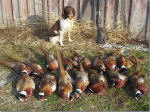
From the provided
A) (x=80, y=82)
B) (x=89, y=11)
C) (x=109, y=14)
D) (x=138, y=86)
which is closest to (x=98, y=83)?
(x=80, y=82)

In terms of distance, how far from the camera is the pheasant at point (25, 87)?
4410 millimetres

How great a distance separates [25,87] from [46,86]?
0.36 metres

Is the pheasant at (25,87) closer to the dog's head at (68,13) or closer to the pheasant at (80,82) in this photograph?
the pheasant at (80,82)

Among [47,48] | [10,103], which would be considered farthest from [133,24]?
[10,103]

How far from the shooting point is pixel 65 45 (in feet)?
21.1

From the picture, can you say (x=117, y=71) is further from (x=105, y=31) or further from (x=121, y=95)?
(x=105, y=31)

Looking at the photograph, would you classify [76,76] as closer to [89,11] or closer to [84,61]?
[84,61]

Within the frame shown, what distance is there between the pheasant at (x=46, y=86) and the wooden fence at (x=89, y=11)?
264cm

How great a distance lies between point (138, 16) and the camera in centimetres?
639

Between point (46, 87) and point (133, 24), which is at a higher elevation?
point (133, 24)

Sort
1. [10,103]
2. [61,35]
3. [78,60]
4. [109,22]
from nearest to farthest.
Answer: [10,103]
[78,60]
[61,35]
[109,22]

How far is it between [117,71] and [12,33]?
125 inches

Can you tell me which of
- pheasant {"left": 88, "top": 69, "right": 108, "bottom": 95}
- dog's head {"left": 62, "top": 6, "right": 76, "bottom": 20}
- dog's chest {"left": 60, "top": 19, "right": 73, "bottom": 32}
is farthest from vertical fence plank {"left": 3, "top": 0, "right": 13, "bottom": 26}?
pheasant {"left": 88, "top": 69, "right": 108, "bottom": 95}

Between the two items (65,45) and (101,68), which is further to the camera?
(65,45)
